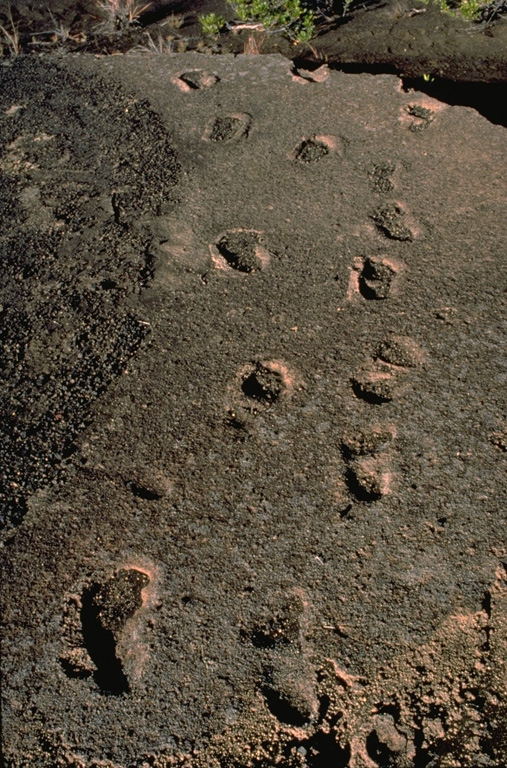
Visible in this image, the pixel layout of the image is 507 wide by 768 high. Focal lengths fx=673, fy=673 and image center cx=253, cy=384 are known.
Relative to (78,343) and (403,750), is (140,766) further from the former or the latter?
(78,343)

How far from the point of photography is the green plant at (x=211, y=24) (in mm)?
4996

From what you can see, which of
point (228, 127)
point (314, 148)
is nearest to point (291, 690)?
point (314, 148)

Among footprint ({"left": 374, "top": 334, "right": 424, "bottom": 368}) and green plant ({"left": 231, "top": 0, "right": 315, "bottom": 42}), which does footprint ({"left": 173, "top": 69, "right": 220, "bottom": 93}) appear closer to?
green plant ({"left": 231, "top": 0, "right": 315, "bottom": 42})

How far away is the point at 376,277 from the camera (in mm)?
2863

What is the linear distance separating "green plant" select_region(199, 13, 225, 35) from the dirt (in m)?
1.68

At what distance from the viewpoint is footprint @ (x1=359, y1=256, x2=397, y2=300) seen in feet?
9.18

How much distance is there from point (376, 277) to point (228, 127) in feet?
5.11

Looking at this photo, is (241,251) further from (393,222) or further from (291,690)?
(291,690)

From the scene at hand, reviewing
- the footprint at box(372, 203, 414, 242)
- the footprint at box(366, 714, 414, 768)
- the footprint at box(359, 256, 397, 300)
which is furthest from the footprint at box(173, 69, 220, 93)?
the footprint at box(366, 714, 414, 768)

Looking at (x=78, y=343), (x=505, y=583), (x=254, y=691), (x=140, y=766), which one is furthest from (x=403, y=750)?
(x=78, y=343)

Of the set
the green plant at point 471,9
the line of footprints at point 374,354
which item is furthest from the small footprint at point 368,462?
the green plant at point 471,9

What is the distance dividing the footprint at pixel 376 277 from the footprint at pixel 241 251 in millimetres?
440

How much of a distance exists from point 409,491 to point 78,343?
142 centimetres

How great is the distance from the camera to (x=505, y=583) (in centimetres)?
195
